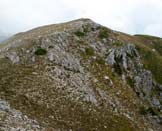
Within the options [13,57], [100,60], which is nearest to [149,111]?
[100,60]

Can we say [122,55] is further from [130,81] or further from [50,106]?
[50,106]

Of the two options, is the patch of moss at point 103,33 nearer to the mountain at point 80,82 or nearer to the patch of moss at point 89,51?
the mountain at point 80,82

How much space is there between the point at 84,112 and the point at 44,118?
7.34 metres

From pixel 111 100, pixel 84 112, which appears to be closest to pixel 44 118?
pixel 84 112

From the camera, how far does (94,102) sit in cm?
5394

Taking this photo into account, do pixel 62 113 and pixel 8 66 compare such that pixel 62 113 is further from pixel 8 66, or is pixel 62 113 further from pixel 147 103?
pixel 147 103

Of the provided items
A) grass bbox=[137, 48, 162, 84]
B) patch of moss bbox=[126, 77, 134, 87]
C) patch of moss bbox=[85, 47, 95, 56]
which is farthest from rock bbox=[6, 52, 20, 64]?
grass bbox=[137, 48, 162, 84]

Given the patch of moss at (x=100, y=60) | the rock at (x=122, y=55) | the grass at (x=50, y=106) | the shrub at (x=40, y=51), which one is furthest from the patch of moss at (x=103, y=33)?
the grass at (x=50, y=106)

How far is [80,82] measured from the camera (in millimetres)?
56812

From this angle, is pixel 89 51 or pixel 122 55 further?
pixel 122 55

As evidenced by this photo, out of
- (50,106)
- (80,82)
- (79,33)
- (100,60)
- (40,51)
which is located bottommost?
(50,106)

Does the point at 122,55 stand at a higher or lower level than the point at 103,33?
lower

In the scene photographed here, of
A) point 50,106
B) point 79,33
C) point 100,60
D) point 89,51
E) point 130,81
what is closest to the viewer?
point 50,106

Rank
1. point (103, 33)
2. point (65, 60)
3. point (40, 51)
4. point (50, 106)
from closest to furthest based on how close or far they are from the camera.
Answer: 1. point (50, 106)
2. point (65, 60)
3. point (40, 51)
4. point (103, 33)
